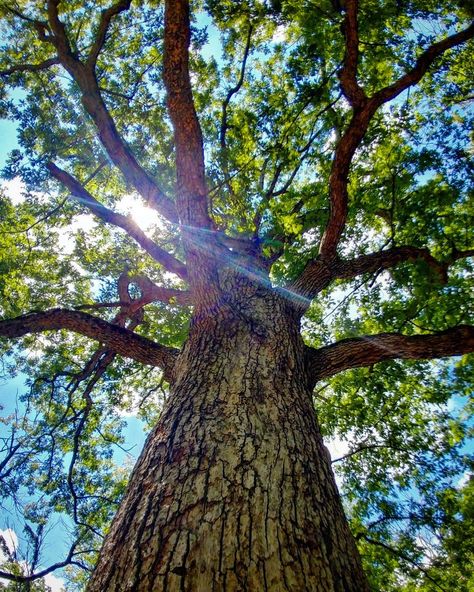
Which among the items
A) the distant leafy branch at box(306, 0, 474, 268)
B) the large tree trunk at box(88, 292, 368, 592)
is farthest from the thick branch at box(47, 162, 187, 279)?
the large tree trunk at box(88, 292, 368, 592)

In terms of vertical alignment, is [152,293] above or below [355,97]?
below

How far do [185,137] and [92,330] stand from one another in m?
Answer: 2.49

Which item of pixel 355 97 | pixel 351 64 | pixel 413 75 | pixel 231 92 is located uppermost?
pixel 231 92

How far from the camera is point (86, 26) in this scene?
301 inches

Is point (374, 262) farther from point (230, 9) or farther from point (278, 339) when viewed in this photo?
point (230, 9)

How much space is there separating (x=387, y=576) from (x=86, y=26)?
1328 centimetres

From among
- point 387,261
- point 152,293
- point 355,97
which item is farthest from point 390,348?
point 152,293

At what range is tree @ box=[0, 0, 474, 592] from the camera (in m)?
1.54

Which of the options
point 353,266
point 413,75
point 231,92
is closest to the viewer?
point 413,75

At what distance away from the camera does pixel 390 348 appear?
11.2 feet

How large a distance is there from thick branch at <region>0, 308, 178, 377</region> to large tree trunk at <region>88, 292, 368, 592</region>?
1130mm

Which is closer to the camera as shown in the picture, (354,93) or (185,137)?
(354,93)

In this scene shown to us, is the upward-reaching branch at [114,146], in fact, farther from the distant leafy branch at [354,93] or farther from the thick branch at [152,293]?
the distant leafy branch at [354,93]

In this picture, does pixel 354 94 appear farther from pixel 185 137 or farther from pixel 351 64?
pixel 185 137
